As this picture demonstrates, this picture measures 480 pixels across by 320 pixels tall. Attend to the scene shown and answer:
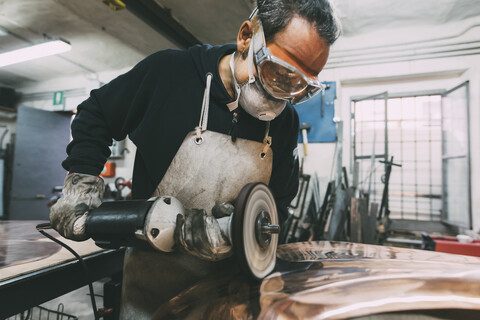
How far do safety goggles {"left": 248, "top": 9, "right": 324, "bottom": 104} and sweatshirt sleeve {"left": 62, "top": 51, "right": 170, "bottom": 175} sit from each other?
0.40m

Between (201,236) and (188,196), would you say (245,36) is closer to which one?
(188,196)

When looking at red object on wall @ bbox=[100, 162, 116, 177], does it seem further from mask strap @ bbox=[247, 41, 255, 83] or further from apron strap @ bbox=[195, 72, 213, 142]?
mask strap @ bbox=[247, 41, 255, 83]

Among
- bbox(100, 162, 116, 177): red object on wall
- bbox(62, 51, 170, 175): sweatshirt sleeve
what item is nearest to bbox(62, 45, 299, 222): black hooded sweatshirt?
bbox(62, 51, 170, 175): sweatshirt sleeve

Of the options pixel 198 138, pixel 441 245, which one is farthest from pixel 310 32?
pixel 441 245

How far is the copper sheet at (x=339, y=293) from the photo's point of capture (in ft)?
2.02

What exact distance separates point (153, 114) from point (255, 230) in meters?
0.64

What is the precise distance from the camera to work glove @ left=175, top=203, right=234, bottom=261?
0.74m

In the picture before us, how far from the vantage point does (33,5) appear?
3.14m

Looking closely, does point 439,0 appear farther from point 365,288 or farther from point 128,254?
point 128,254

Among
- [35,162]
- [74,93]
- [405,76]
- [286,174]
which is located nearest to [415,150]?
[405,76]

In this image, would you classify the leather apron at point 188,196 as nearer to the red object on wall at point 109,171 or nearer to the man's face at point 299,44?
the man's face at point 299,44

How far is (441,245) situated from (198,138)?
2517 mm

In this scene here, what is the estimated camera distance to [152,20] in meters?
3.16

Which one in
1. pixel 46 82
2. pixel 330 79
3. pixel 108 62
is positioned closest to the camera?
pixel 330 79
